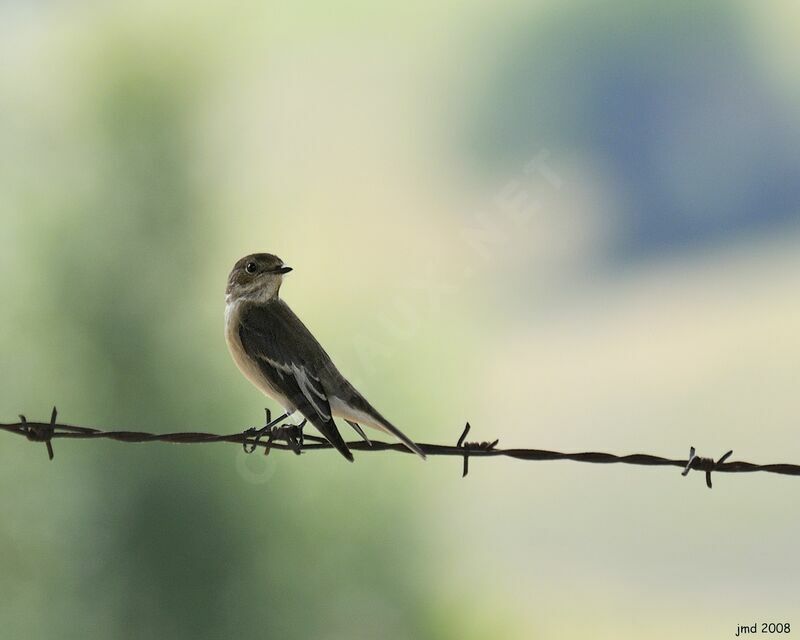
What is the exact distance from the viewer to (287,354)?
277 inches

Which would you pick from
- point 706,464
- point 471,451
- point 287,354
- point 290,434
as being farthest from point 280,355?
point 706,464

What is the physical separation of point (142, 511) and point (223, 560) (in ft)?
7.51

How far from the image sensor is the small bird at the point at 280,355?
6574 millimetres

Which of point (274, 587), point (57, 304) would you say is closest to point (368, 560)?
point (274, 587)

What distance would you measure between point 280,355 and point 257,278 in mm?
955

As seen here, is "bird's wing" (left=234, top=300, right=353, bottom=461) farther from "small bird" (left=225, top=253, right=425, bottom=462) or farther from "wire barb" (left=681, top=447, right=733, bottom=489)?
"wire barb" (left=681, top=447, right=733, bottom=489)

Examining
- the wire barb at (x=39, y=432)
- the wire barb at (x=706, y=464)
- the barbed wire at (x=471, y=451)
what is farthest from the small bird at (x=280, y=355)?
the wire barb at (x=706, y=464)

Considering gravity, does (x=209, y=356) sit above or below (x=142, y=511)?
above

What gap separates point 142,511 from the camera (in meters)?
22.2

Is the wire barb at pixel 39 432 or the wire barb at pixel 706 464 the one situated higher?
the wire barb at pixel 706 464

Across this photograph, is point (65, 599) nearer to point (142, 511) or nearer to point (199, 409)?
point (142, 511)

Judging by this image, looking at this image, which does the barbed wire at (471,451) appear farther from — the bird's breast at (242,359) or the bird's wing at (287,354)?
the bird's breast at (242,359)

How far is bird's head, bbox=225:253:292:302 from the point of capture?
7.70 meters

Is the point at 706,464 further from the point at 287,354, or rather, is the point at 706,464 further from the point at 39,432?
the point at 39,432
